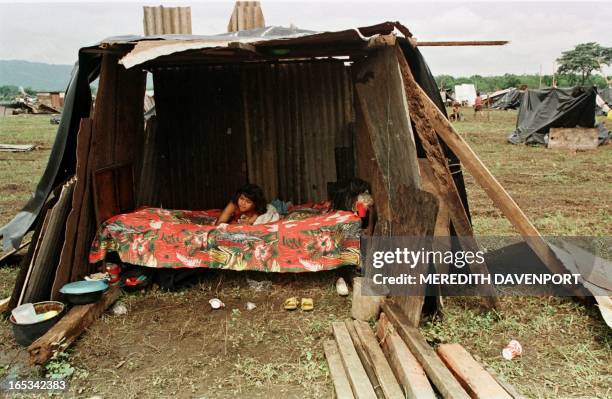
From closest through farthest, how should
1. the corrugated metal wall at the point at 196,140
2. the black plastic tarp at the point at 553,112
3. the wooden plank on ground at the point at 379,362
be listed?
the wooden plank on ground at the point at 379,362 → the corrugated metal wall at the point at 196,140 → the black plastic tarp at the point at 553,112

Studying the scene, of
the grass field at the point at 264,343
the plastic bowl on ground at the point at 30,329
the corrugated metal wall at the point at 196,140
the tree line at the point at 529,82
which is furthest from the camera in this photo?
the tree line at the point at 529,82

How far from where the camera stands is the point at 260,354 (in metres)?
3.65

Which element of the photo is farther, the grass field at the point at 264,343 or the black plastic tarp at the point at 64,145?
the black plastic tarp at the point at 64,145

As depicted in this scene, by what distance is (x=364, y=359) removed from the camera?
338cm

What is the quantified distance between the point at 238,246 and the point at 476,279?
2.21 m

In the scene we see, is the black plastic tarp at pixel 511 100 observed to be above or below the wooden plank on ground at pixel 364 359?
above

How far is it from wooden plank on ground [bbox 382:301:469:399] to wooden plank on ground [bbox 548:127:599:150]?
1214 centimetres

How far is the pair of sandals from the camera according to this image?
439 cm

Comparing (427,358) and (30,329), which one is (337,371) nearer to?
(427,358)

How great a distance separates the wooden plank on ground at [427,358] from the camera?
2816mm

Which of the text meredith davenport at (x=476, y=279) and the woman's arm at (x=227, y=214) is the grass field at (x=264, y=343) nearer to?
the text meredith davenport at (x=476, y=279)

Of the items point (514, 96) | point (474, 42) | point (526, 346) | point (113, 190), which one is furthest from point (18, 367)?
point (514, 96)

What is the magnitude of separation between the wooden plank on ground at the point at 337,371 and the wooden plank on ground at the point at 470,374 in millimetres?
693

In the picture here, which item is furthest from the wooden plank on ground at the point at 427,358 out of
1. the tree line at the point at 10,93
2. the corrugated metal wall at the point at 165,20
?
the tree line at the point at 10,93
